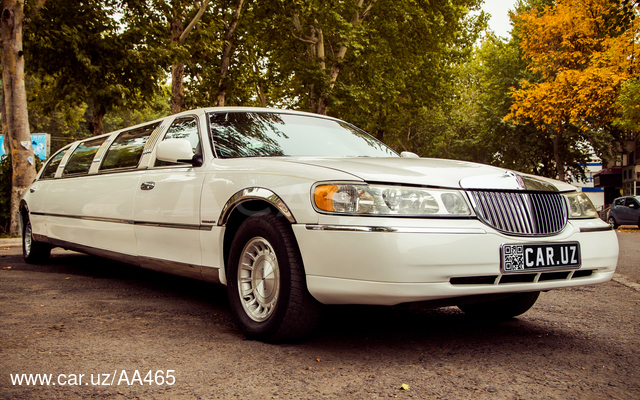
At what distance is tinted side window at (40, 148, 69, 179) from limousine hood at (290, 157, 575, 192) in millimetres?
4438

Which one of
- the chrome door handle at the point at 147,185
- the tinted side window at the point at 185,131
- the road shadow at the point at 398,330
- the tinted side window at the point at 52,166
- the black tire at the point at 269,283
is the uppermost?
the tinted side window at the point at 185,131

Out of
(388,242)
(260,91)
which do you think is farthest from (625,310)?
(260,91)

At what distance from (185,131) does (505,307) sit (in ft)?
→ 9.39

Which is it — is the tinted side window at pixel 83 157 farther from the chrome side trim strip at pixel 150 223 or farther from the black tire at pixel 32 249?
the black tire at pixel 32 249

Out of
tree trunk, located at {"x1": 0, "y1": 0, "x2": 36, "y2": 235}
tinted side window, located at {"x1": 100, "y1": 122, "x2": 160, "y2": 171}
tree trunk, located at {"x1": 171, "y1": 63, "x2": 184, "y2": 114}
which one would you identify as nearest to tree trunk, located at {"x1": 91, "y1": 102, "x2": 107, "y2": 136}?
tree trunk, located at {"x1": 171, "y1": 63, "x2": 184, "y2": 114}

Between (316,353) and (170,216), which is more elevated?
(170,216)

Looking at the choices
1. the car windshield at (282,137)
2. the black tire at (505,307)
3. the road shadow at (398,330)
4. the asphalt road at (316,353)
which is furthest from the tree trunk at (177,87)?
the black tire at (505,307)

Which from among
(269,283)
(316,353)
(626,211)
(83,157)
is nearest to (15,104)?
(83,157)

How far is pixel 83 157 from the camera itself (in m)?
6.45

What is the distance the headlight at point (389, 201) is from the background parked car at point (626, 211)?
Answer: 22.8 metres

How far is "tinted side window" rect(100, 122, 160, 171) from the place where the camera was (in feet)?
17.3

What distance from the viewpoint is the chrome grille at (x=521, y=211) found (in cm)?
324

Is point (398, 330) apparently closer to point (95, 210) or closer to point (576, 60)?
point (95, 210)

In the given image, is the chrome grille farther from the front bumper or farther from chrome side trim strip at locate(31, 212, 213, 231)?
chrome side trim strip at locate(31, 212, 213, 231)
